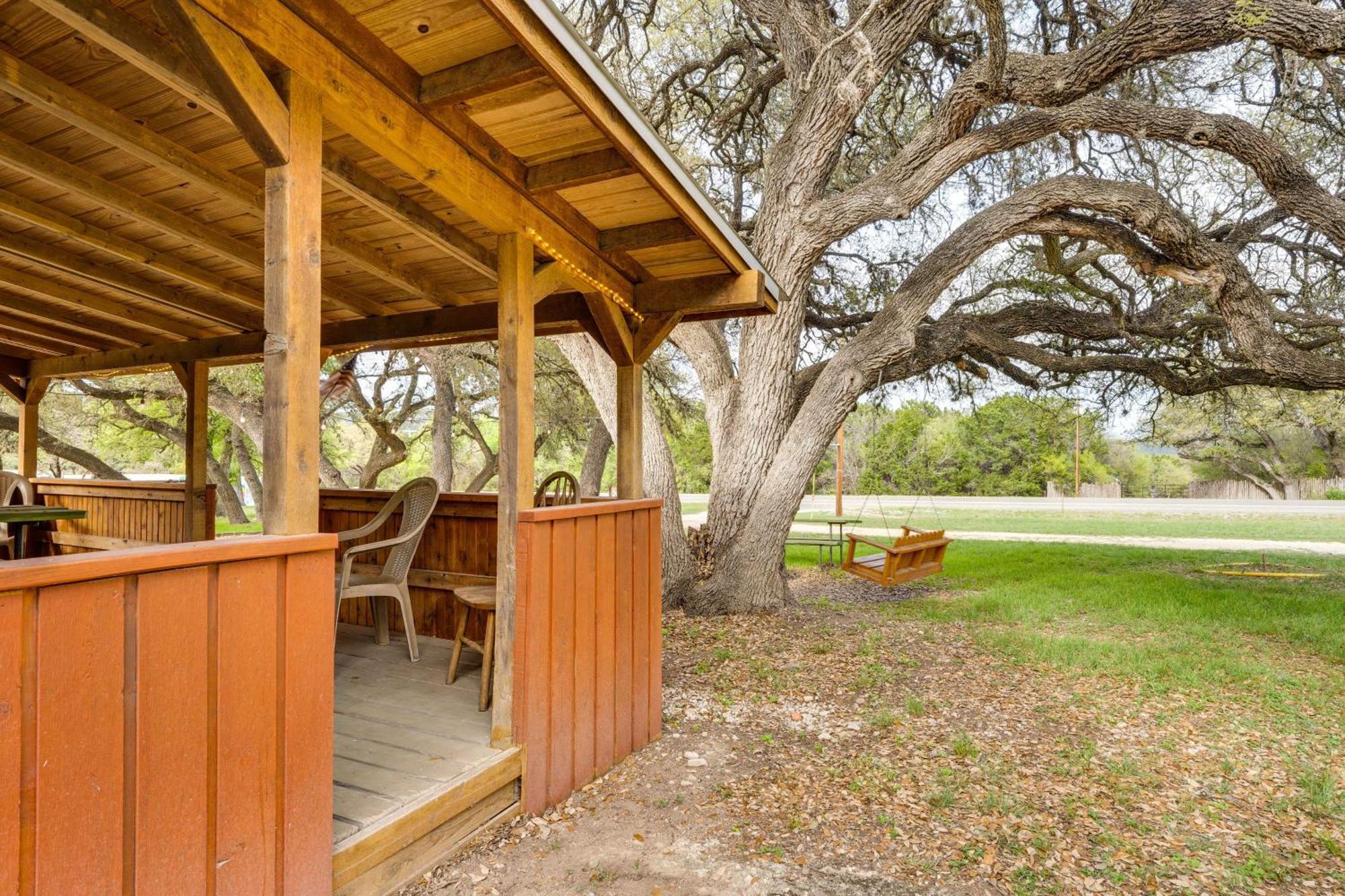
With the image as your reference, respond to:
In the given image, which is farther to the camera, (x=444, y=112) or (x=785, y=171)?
(x=785, y=171)

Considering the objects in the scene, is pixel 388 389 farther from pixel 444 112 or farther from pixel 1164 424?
pixel 1164 424

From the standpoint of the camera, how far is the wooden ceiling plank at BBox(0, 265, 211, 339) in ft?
13.3

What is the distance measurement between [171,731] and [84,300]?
4.19 meters

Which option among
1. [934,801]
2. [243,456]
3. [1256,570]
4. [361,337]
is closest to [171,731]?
[934,801]

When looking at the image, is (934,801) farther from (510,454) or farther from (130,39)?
(130,39)

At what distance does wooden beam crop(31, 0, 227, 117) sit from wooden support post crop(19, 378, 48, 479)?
17.6ft

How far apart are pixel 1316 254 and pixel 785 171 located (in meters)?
6.22

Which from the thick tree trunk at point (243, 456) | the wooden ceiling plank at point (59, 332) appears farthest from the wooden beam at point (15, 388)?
the thick tree trunk at point (243, 456)

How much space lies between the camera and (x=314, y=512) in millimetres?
1884

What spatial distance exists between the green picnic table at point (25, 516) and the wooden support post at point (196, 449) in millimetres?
1342

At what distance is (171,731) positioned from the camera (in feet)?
5.02

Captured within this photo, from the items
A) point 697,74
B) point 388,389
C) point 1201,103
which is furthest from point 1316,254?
point 388,389

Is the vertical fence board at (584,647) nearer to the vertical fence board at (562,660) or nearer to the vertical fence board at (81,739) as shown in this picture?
the vertical fence board at (562,660)

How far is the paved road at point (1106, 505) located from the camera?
66.3 feet
